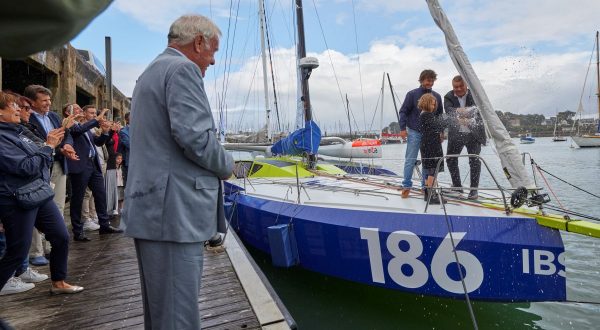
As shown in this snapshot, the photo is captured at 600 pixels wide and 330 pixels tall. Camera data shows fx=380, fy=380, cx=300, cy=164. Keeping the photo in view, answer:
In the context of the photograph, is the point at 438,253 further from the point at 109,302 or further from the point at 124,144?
the point at 124,144

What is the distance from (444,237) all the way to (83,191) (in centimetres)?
422

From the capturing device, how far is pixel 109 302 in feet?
10.5

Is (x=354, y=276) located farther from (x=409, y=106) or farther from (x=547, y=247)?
(x=409, y=106)

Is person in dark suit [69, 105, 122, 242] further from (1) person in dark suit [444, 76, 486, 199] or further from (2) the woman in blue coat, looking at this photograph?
(1) person in dark suit [444, 76, 486, 199]

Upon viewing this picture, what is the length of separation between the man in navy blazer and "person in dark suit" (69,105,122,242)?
0.77 ft

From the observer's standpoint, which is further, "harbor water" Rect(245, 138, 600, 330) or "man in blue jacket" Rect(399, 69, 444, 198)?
"man in blue jacket" Rect(399, 69, 444, 198)

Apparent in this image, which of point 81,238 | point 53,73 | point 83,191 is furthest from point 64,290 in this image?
point 53,73

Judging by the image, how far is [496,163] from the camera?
4.07 metres

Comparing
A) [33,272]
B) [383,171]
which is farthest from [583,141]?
[33,272]

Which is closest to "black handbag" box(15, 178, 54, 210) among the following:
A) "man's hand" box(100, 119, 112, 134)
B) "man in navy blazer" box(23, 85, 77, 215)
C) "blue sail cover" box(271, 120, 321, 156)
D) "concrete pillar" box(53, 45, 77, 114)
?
"man in navy blazer" box(23, 85, 77, 215)

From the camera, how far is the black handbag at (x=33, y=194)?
8.63ft

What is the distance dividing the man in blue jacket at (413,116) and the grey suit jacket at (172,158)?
3.54m

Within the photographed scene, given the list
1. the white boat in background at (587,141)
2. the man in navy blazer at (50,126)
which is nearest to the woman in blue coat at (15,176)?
the man in navy blazer at (50,126)

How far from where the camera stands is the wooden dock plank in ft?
9.29
